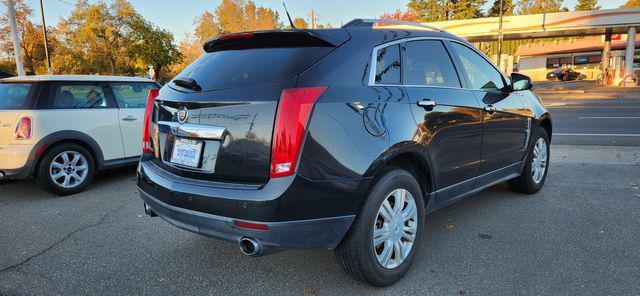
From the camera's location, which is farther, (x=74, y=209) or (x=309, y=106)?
(x=74, y=209)

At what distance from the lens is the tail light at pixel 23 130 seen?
17.0ft

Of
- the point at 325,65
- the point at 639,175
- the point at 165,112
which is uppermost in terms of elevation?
the point at 325,65

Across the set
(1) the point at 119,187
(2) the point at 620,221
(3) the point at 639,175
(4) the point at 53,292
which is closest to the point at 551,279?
(2) the point at 620,221

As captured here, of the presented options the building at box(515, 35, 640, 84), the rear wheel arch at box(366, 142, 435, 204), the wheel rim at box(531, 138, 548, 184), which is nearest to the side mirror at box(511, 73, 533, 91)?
the wheel rim at box(531, 138, 548, 184)

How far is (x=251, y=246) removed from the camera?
8.32 ft

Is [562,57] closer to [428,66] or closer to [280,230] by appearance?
[428,66]

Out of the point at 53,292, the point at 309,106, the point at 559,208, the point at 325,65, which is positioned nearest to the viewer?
the point at 309,106

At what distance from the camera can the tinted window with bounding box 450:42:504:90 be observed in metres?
3.90

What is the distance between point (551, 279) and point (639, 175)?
382 centimetres

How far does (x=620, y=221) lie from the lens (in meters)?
4.06

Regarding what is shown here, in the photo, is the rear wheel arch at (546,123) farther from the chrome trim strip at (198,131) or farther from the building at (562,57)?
the building at (562,57)

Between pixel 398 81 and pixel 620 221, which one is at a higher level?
pixel 398 81

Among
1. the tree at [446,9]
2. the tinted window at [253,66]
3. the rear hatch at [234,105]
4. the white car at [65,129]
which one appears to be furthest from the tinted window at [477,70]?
the tree at [446,9]

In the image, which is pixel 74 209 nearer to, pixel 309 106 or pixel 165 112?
pixel 165 112
